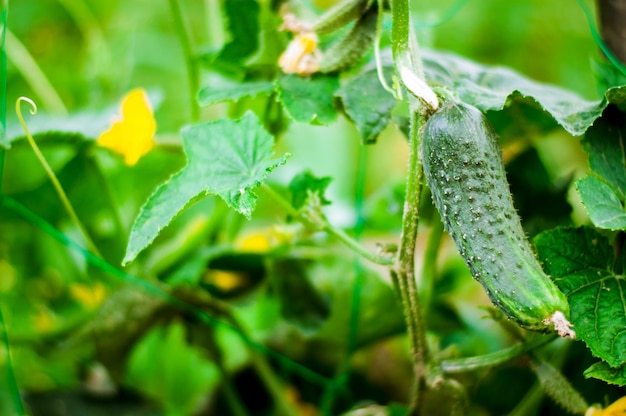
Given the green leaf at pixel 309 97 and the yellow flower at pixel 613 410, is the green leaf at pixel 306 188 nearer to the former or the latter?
the green leaf at pixel 309 97

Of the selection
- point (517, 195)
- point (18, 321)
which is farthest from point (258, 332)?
point (517, 195)

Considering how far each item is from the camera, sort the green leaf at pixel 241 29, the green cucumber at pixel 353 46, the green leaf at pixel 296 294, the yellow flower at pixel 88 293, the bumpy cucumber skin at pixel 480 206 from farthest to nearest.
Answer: the yellow flower at pixel 88 293 → the green leaf at pixel 296 294 → the green leaf at pixel 241 29 → the green cucumber at pixel 353 46 → the bumpy cucumber skin at pixel 480 206

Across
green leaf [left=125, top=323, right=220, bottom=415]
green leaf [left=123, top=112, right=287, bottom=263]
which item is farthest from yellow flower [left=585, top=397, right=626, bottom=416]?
green leaf [left=125, top=323, right=220, bottom=415]

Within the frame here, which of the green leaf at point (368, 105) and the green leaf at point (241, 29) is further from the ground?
the green leaf at point (241, 29)

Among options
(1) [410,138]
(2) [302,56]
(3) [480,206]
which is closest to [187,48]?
(2) [302,56]

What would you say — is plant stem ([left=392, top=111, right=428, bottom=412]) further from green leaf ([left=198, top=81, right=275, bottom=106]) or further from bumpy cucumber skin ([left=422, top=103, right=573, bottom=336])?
green leaf ([left=198, top=81, right=275, bottom=106])

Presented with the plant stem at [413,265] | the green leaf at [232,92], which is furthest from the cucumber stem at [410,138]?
the green leaf at [232,92]

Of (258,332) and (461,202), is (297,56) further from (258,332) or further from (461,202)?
(258,332)
